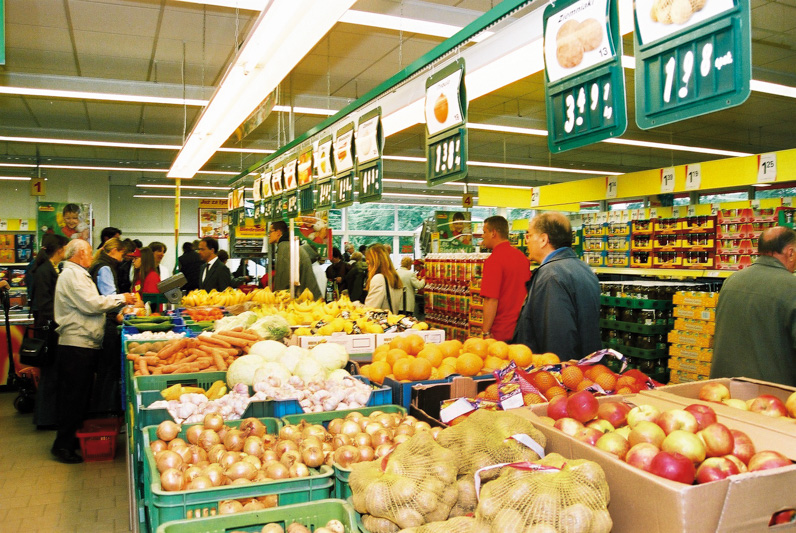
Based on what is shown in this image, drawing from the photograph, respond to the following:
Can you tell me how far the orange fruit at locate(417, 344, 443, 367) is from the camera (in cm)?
318

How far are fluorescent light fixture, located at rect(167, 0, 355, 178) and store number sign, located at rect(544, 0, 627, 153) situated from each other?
45.6 inches

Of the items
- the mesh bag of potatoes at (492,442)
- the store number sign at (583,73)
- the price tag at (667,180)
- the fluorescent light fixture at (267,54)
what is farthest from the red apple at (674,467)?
the price tag at (667,180)

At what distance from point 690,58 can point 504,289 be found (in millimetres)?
3241

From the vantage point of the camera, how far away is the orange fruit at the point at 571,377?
243cm

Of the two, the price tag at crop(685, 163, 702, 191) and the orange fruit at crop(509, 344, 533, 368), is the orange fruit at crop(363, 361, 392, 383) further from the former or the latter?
the price tag at crop(685, 163, 702, 191)

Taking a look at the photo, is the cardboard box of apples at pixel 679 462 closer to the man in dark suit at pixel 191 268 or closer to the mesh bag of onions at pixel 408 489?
the mesh bag of onions at pixel 408 489

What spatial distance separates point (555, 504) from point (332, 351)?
92.8 inches

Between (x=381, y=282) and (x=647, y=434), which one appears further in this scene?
(x=381, y=282)

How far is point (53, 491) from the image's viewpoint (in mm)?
4746

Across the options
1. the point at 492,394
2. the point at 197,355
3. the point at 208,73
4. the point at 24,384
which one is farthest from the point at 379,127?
the point at 24,384

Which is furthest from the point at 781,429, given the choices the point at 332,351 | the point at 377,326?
the point at 377,326

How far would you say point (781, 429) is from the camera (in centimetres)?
176

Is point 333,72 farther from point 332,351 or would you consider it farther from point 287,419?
point 287,419

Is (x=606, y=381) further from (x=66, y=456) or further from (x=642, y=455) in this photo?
(x=66, y=456)
